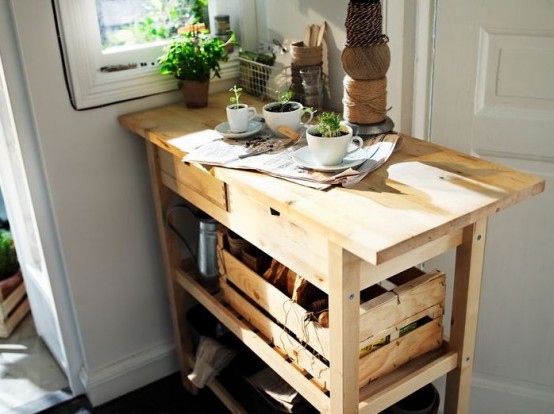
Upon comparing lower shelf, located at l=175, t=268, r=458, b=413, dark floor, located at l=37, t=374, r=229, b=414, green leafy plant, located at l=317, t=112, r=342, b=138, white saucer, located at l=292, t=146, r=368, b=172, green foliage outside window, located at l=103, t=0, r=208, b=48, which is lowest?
dark floor, located at l=37, t=374, r=229, b=414

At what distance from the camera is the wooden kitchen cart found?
1.32 m

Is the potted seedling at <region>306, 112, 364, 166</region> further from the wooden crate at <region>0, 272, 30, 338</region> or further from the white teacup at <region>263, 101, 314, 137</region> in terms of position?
the wooden crate at <region>0, 272, 30, 338</region>

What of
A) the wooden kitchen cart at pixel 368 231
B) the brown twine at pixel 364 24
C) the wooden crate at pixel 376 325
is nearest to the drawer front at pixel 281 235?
the wooden kitchen cart at pixel 368 231

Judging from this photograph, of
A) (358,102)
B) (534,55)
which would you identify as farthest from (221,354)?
(534,55)

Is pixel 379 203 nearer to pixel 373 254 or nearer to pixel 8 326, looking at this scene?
pixel 373 254

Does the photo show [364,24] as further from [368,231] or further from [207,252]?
[207,252]

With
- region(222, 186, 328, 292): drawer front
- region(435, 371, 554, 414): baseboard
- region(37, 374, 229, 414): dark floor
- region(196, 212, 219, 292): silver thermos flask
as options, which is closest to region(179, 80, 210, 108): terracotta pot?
region(196, 212, 219, 292): silver thermos flask

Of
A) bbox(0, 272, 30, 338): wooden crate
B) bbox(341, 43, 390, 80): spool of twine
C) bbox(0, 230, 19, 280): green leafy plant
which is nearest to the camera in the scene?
bbox(341, 43, 390, 80): spool of twine

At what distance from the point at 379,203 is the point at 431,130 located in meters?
0.59

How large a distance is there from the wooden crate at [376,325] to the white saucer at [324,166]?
0.99 ft

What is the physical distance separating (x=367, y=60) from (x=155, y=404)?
4.59ft

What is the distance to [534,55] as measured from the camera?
1.70 metres

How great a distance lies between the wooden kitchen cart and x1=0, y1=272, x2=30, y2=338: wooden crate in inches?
48.5

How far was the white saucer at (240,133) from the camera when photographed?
1.79 meters
